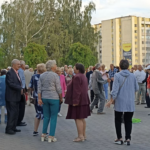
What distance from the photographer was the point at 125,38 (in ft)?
420

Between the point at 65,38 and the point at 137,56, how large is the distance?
80.4m

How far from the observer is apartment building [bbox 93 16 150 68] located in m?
126

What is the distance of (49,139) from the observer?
8.20 metres

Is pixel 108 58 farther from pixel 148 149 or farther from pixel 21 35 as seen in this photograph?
pixel 148 149

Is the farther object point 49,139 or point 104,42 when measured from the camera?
point 104,42

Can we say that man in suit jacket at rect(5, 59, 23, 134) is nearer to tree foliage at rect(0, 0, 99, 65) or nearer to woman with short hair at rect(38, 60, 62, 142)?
woman with short hair at rect(38, 60, 62, 142)

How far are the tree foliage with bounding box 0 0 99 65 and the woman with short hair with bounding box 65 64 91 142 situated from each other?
39.9 metres

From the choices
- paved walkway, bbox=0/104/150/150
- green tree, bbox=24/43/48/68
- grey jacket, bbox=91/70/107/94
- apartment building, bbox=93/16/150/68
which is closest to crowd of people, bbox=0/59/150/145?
paved walkway, bbox=0/104/150/150

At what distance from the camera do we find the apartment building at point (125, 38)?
126 meters

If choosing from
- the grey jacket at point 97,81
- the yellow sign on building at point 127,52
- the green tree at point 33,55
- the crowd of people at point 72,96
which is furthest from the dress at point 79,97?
the yellow sign on building at point 127,52

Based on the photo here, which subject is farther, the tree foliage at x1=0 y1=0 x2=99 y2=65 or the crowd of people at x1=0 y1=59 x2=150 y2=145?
the tree foliage at x1=0 y1=0 x2=99 y2=65

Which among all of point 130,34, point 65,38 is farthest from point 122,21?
point 65,38

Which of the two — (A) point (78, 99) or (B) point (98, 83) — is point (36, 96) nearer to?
(A) point (78, 99)

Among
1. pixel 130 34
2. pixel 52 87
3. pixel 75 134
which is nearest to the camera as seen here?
pixel 52 87
